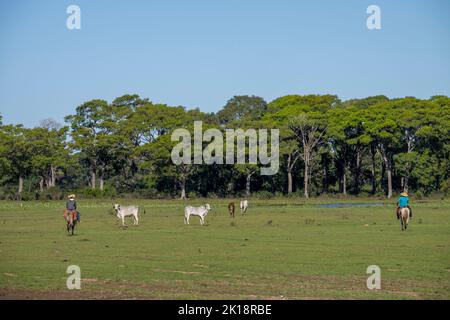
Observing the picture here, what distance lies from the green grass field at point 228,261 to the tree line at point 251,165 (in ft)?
165

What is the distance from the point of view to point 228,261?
83.1 feet

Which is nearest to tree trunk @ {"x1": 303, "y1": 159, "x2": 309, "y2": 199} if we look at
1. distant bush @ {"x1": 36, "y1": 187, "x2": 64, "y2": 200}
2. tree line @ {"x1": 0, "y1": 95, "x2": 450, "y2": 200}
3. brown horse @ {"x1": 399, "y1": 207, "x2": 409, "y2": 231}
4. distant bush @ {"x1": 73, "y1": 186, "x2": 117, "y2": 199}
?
tree line @ {"x1": 0, "y1": 95, "x2": 450, "y2": 200}

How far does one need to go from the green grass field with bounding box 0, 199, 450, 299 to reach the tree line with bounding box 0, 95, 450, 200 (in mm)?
50308

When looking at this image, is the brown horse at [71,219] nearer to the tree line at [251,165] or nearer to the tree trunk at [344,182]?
the tree line at [251,165]

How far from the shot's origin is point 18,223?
4719cm

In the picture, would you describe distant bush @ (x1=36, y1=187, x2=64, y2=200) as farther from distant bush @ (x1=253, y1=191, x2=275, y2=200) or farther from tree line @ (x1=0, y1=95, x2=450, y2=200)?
distant bush @ (x1=253, y1=191, x2=275, y2=200)

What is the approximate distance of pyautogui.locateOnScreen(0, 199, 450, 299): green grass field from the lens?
19486 mm

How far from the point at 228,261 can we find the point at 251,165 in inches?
2602

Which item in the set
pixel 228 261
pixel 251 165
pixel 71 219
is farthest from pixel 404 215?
pixel 251 165

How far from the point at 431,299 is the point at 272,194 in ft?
248
